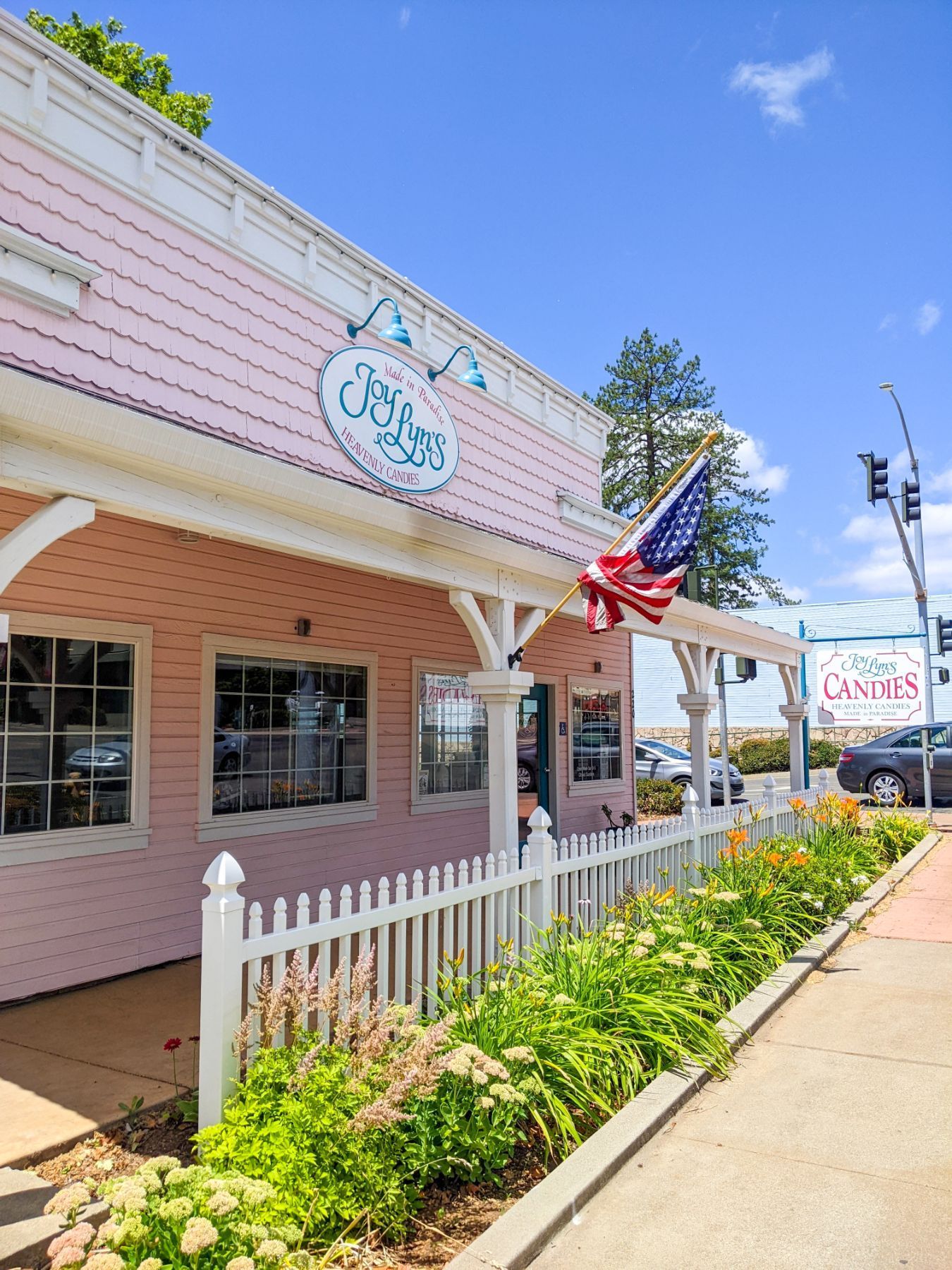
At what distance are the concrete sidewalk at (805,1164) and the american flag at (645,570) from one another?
9.85 feet

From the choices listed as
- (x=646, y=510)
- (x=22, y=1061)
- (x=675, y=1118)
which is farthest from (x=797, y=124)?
(x=22, y=1061)

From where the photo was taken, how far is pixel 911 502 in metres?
15.1

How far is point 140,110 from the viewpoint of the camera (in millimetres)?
6441

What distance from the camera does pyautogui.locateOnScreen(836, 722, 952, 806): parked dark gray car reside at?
57.9 feet

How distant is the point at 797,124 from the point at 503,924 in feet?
30.6

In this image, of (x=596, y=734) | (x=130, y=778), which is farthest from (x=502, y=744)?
(x=596, y=734)

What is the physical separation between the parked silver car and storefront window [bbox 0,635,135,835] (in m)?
14.6

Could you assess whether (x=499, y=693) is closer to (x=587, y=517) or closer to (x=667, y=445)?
(x=587, y=517)

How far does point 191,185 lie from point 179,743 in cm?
401

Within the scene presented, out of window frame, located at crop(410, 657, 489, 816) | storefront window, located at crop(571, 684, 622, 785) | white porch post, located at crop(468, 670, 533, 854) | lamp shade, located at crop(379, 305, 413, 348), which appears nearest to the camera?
white porch post, located at crop(468, 670, 533, 854)

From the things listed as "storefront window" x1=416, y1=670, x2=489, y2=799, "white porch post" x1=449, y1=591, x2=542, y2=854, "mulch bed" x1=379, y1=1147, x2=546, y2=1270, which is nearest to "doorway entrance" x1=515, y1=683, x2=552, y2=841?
"storefront window" x1=416, y1=670, x2=489, y2=799

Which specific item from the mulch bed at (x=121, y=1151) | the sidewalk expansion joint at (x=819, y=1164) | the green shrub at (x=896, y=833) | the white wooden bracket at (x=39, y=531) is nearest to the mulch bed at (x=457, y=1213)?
the sidewalk expansion joint at (x=819, y=1164)

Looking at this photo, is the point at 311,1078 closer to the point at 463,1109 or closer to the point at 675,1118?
the point at 463,1109

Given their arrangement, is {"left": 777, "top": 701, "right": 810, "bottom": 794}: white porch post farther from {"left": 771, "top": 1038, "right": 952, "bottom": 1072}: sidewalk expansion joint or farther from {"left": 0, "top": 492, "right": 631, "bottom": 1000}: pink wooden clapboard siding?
{"left": 771, "top": 1038, "right": 952, "bottom": 1072}: sidewalk expansion joint
